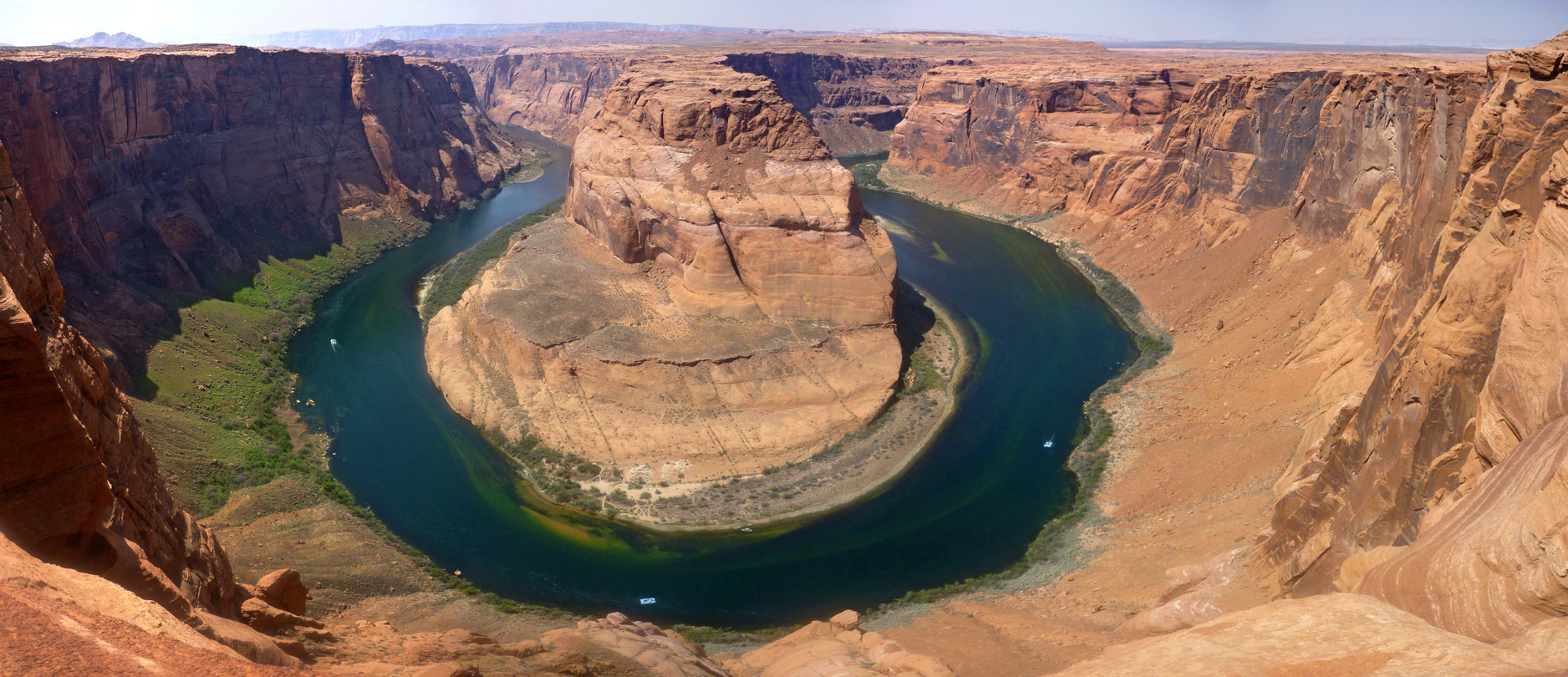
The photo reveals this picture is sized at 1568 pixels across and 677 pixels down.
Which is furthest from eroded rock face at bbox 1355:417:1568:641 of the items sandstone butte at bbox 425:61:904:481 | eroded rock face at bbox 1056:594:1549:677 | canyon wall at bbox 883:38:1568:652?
sandstone butte at bbox 425:61:904:481

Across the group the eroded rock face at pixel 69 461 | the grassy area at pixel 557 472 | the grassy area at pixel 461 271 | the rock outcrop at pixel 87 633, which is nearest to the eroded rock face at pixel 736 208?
the grassy area at pixel 461 271

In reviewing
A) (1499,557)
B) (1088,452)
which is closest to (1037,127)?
(1088,452)

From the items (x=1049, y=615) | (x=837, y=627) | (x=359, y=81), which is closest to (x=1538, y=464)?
(x=1049, y=615)

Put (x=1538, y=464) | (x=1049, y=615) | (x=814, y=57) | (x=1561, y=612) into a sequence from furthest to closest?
(x=814, y=57)
(x=1049, y=615)
(x=1538, y=464)
(x=1561, y=612)

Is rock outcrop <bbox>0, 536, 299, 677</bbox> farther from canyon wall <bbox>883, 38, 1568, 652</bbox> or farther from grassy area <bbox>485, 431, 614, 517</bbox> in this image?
grassy area <bbox>485, 431, 614, 517</bbox>

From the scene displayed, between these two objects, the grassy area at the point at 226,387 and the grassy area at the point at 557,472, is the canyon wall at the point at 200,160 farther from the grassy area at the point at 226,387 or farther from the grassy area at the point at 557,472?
the grassy area at the point at 557,472

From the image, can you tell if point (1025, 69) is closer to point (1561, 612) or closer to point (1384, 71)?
point (1384, 71)
